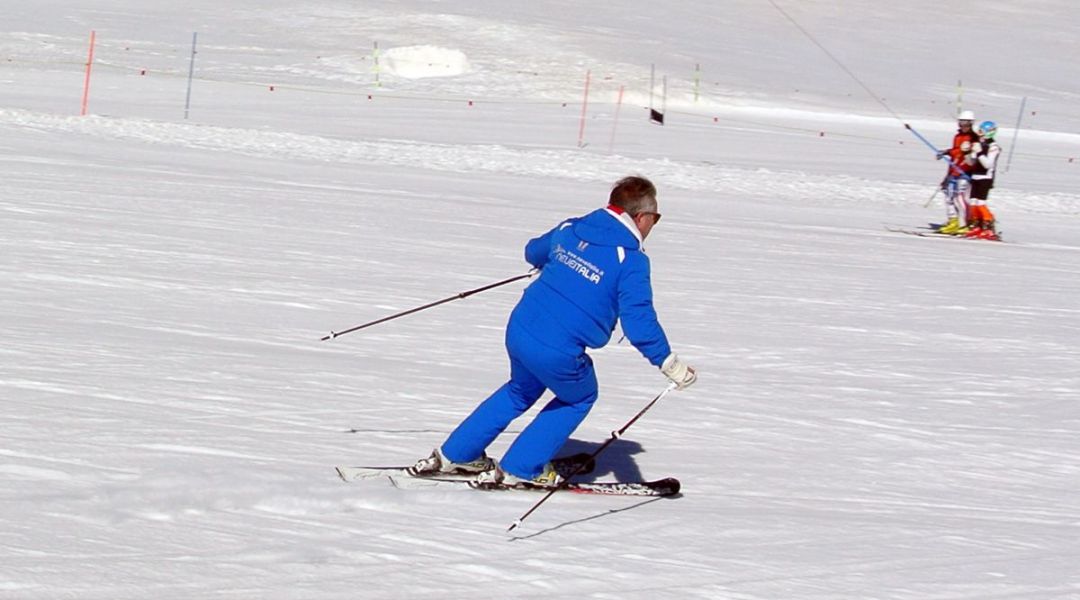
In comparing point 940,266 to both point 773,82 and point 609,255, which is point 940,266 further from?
point 773,82

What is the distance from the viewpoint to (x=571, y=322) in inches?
201

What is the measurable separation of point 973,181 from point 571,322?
40.4ft

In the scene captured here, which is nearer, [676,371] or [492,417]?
[676,371]

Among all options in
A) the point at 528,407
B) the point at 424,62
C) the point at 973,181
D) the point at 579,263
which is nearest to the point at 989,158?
the point at 973,181

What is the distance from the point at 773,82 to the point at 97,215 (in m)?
27.2

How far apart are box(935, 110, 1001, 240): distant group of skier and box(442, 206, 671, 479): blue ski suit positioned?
1190 cm

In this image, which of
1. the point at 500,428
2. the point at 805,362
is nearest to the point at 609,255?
the point at 500,428

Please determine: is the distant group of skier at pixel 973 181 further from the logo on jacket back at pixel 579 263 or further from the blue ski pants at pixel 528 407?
the logo on jacket back at pixel 579 263

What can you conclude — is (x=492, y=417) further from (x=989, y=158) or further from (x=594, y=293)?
(x=989, y=158)

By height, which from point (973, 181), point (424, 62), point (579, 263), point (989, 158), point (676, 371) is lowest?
point (424, 62)

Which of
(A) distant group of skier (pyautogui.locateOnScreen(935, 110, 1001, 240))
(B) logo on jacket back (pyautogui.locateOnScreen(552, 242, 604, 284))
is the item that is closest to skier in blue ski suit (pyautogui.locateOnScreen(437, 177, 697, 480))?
(B) logo on jacket back (pyautogui.locateOnScreen(552, 242, 604, 284))

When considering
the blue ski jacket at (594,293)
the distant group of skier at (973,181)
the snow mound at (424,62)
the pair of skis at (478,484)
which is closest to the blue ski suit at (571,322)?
the blue ski jacket at (594,293)

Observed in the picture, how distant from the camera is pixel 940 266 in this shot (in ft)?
45.8

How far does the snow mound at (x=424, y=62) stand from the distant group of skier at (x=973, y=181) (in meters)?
19.1
